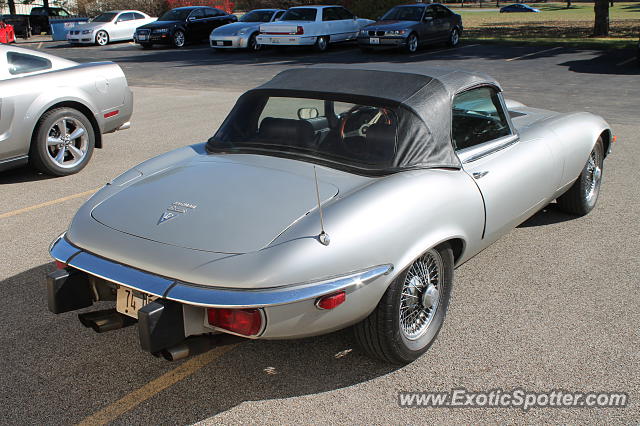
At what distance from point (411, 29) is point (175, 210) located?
18.2 meters

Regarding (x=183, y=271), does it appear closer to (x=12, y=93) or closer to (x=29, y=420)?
(x=29, y=420)

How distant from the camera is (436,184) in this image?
3.64 metres

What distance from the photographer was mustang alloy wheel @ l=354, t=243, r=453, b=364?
3.21 m

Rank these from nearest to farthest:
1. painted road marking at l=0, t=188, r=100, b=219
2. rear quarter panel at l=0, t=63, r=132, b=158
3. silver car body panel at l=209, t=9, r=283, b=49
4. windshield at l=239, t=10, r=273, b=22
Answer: painted road marking at l=0, t=188, r=100, b=219 → rear quarter panel at l=0, t=63, r=132, b=158 → silver car body panel at l=209, t=9, r=283, b=49 → windshield at l=239, t=10, r=273, b=22

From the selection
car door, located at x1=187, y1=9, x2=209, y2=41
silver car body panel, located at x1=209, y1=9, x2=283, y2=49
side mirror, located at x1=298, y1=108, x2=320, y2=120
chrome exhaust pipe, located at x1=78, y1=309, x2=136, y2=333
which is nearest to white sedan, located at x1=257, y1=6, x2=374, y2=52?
silver car body panel, located at x1=209, y1=9, x2=283, y2=49

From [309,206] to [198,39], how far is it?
25308 millimetres

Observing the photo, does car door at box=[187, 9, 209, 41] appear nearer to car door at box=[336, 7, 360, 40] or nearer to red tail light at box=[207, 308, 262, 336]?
car door at box=[336, 7, 360, 40]

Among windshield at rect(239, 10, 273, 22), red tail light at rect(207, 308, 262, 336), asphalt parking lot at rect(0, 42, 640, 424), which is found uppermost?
windshield at rect(239, 10, 273, 22)

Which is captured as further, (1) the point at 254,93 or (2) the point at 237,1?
(2) the point at 237,1

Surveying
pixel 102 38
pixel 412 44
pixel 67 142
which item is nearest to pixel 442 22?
pixel 412 44

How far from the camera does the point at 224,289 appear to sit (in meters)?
2.89

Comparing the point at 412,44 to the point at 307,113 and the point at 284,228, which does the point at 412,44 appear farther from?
→ the point at 284,228

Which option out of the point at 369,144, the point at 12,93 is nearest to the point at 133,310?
the point at 369,144

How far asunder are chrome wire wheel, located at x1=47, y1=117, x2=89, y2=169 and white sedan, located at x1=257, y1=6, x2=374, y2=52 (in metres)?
14.9
